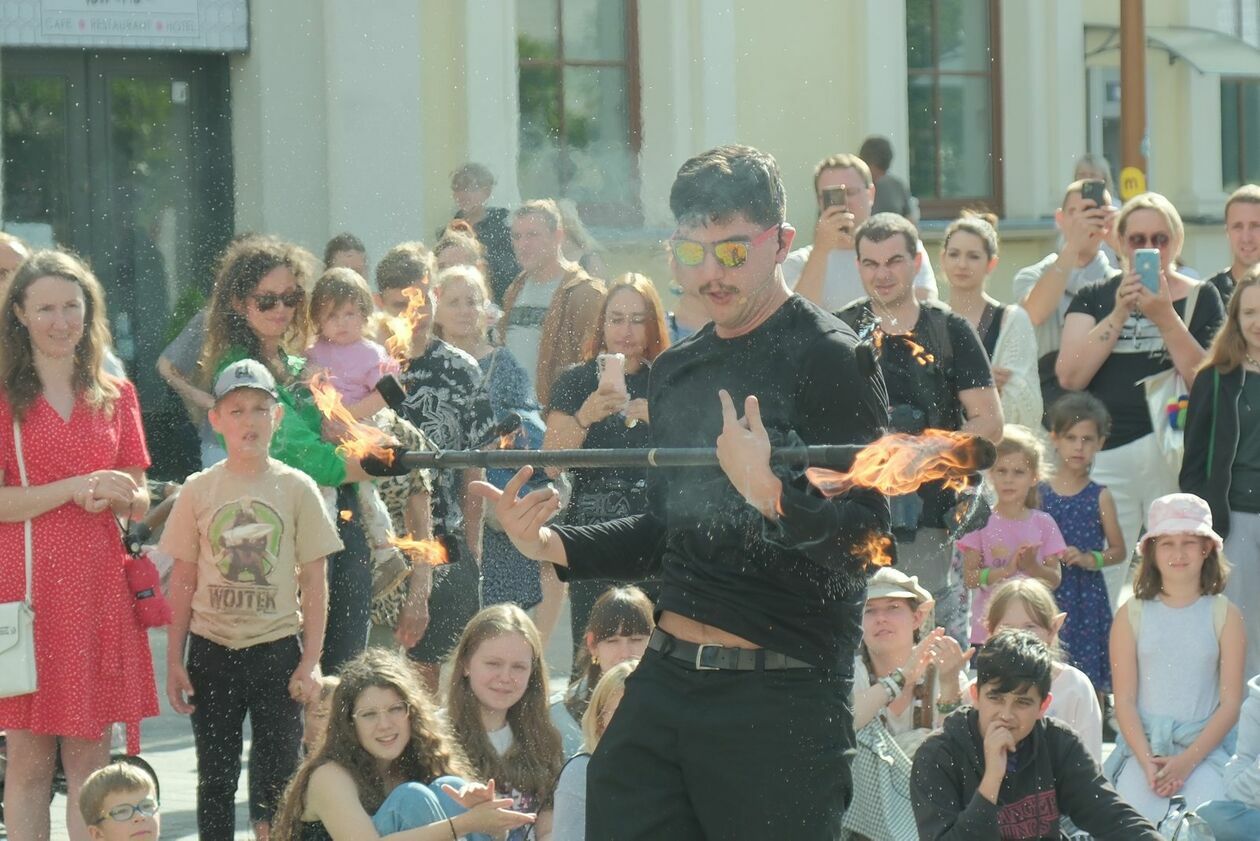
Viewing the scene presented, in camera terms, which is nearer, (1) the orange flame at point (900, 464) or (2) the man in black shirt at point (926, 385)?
(1) the orange flame at point (900, 464)

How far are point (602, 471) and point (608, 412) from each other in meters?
0.25

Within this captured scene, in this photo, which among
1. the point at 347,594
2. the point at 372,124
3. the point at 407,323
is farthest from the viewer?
the point at 372,124

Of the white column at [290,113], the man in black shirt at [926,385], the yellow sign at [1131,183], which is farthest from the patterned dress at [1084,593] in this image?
the yellow sign at [1131,183]

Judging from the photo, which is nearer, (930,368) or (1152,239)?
(930,368)

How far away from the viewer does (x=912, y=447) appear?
3.88m

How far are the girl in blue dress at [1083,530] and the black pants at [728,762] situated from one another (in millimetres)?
4030

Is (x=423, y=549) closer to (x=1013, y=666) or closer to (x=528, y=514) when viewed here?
(x=1013, y=666)

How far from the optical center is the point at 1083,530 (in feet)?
26.1

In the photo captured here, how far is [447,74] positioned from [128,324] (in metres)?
2.28

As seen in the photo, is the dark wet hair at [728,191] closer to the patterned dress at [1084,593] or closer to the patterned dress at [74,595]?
the patterned dress at [74,595]

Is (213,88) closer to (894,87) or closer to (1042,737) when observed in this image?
(894,87)

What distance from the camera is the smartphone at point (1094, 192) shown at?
8688 millimetres

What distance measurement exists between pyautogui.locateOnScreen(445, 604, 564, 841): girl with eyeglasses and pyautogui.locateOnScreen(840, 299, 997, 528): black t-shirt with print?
4.25ft

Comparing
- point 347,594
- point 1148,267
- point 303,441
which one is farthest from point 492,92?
point 347,594
